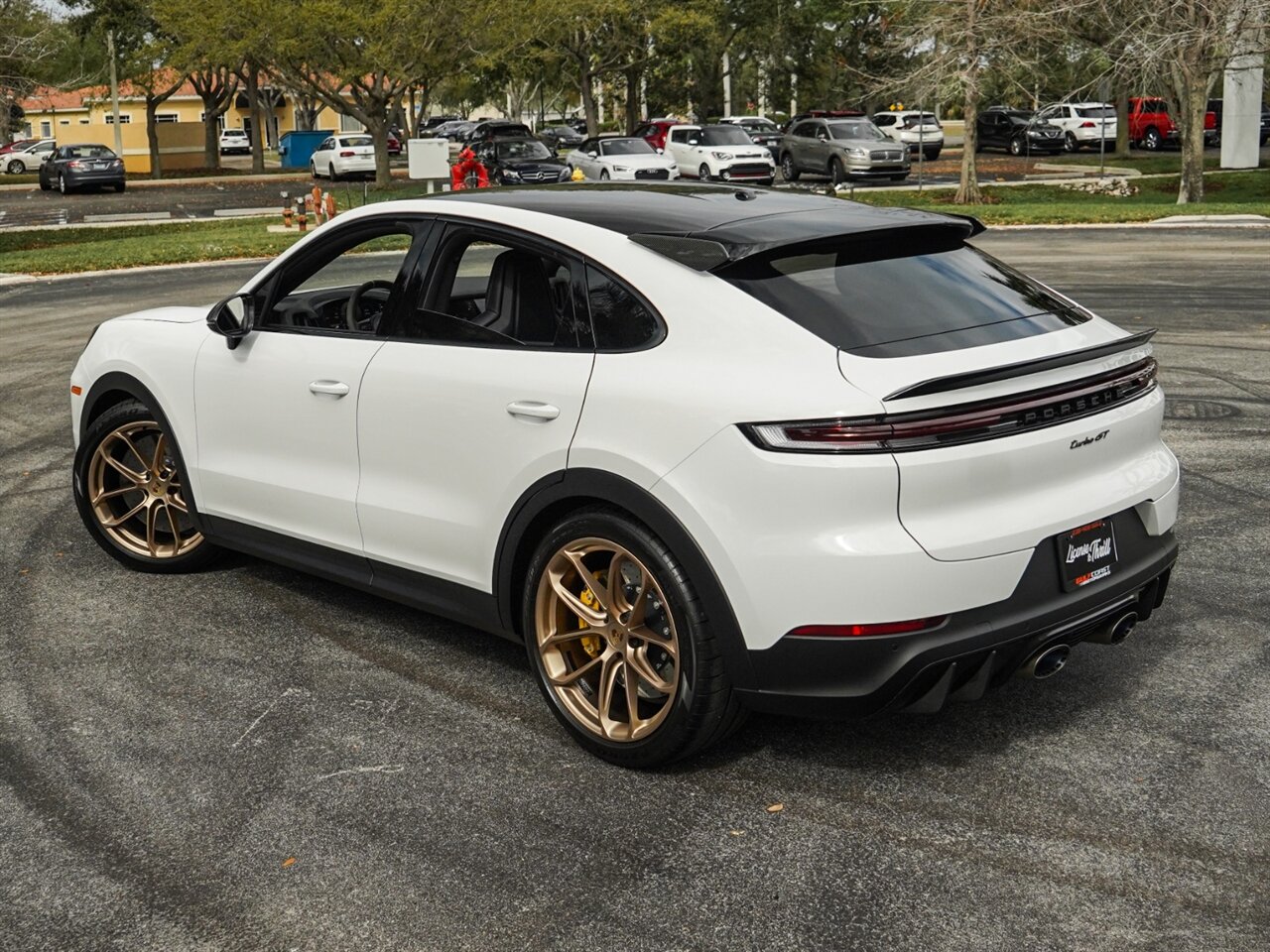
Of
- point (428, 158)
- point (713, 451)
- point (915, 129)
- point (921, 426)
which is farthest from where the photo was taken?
point (915, 129)

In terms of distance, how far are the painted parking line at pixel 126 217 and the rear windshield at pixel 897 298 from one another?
32.7 meters

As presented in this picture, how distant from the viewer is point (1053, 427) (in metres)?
4.04

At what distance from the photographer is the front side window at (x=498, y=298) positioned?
4.50m

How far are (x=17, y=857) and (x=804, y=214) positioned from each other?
298 centimetres

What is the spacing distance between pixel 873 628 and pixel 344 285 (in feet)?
9.56

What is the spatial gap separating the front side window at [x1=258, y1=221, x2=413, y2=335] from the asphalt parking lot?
1216mm

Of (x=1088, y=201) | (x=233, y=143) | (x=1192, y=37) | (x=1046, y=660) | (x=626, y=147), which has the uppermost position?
(x=233, y=143)

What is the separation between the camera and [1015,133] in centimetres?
5575

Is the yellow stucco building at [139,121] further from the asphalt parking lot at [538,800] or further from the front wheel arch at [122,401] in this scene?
the asphalt parking lot at [538,800]

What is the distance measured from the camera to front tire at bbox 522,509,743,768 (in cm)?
404

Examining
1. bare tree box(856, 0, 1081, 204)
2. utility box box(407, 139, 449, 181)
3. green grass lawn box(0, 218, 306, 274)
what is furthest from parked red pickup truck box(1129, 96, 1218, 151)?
green grass lawn box(0, 218, 306, 274)

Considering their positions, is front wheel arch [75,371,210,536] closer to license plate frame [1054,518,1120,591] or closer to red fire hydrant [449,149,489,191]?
license plate frame [1054,518,1120,591]

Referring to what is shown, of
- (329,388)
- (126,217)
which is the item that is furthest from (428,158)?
(329,388)

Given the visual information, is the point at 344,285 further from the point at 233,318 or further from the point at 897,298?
the point at 897,298
